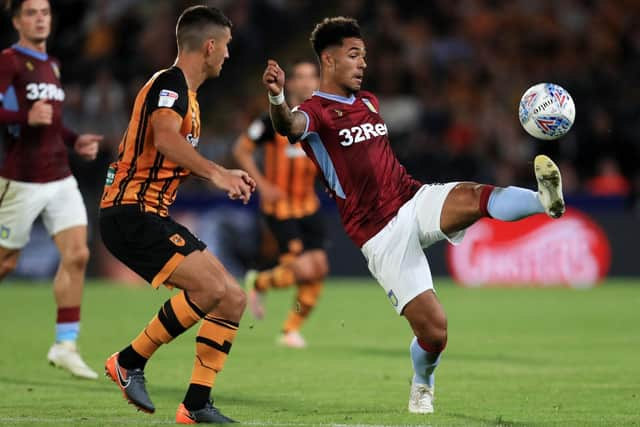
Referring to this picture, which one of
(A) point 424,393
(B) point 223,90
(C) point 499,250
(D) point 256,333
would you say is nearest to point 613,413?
(A) point 424,393

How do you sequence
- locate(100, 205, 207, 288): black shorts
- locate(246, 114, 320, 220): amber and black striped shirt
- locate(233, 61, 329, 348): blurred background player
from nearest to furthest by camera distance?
locate(100, 205, 207, 288): black shorts
locate(233, 61, 329, 348): blurred background player
locate(246, 114, 320, 220): amber and black striped shirt

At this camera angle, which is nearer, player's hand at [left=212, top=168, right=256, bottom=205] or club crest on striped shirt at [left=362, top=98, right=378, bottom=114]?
player's hand at [left=212, top=168, right=256, bottom=205]

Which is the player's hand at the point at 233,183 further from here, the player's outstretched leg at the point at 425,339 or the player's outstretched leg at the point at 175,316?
the player's outstretched leg at the point at 425,339

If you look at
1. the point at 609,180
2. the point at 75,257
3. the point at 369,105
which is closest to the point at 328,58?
the point at 369,105

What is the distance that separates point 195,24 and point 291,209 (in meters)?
5.42

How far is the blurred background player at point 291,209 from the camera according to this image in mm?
11234

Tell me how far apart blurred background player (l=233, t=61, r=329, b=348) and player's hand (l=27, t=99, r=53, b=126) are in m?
3.09

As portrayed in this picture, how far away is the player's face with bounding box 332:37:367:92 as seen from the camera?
287 inches

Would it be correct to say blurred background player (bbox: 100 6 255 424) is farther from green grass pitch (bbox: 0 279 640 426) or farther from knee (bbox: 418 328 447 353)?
knee (bbox: 418 328 447 353)

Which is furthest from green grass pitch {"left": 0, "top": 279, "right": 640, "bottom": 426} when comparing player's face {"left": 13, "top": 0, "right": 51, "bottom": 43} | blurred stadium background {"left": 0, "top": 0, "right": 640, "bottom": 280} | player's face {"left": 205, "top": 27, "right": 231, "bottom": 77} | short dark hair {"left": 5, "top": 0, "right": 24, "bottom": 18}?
blurred stadium background {"left": 0, "top": 0, "right": 640, "bottom": 280}

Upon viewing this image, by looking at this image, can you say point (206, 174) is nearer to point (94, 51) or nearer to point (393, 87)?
point (393, 87)

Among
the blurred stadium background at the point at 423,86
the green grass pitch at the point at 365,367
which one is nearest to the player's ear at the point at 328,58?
the green grass pitch at the point at 365,367

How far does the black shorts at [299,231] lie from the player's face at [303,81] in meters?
1.30

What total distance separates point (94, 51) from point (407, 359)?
48.5 feet
